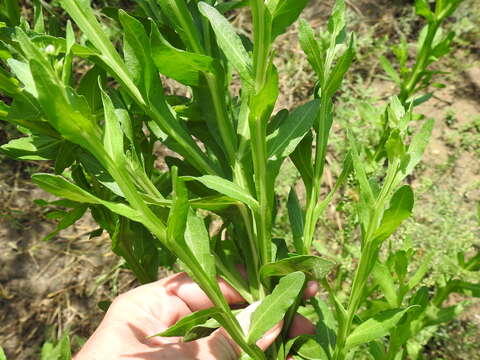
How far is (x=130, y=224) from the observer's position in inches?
44.7

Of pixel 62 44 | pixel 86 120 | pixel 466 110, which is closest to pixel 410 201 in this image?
pixel 86 120

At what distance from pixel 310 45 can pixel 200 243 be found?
43cm

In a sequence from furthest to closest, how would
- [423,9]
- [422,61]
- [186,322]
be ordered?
[422,61] < [423,9] < [186,322]

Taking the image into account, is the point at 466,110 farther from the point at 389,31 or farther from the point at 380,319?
the point at 380,319

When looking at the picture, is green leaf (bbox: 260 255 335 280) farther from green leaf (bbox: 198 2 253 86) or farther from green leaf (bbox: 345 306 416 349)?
green leaf (bbox: 198 2 253 86)

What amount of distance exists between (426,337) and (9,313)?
202 centimetres

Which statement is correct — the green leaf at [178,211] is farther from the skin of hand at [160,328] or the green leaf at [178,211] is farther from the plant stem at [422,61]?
the plant stem at [422,61]

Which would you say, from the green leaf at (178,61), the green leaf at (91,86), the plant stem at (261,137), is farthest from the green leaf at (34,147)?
the plant stem at (261,137)

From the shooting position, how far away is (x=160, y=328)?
1225mm

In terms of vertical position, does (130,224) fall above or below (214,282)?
below

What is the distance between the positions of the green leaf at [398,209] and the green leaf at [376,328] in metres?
0.24

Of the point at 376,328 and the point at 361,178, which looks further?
the point at 376,328

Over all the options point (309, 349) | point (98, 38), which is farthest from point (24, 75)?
point (309, 349)

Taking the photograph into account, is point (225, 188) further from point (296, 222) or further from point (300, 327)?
point (300, 327)
